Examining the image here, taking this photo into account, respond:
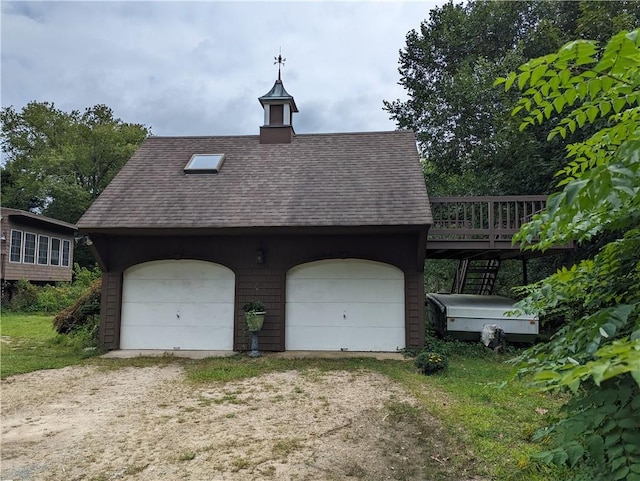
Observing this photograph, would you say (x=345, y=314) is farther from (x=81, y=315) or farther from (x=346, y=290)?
(x=81, y=315)

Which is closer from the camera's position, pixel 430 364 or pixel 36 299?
pixel 430 364

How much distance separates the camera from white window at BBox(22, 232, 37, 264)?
56.3ft

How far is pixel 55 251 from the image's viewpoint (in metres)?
19.7

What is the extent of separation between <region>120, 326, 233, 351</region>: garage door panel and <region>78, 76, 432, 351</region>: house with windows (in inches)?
0.8

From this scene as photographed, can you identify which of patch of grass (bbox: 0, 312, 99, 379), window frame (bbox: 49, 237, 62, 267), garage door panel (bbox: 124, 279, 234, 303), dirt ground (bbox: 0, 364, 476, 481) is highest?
window frame (bbox: 49, 237, 62, 267)

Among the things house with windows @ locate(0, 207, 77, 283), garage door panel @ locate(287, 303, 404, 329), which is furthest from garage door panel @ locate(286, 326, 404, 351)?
house with windows @ locate(0, 207, 77, 283)

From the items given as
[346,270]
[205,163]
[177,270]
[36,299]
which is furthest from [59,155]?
[346,270]

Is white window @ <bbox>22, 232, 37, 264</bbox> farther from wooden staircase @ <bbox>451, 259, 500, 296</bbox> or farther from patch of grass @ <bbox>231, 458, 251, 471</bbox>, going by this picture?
patch of grass @ <bbox>231, 458, 251, 471</bbox>

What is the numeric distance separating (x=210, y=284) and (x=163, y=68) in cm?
688

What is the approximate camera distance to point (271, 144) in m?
10.5

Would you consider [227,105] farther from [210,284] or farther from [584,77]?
[584,77]

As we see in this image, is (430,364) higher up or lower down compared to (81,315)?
lower down

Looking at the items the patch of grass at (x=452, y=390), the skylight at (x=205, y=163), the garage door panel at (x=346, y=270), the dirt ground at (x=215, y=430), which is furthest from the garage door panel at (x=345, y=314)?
the skylight at (x=205, y=163)

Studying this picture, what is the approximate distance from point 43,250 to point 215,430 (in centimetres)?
1855
